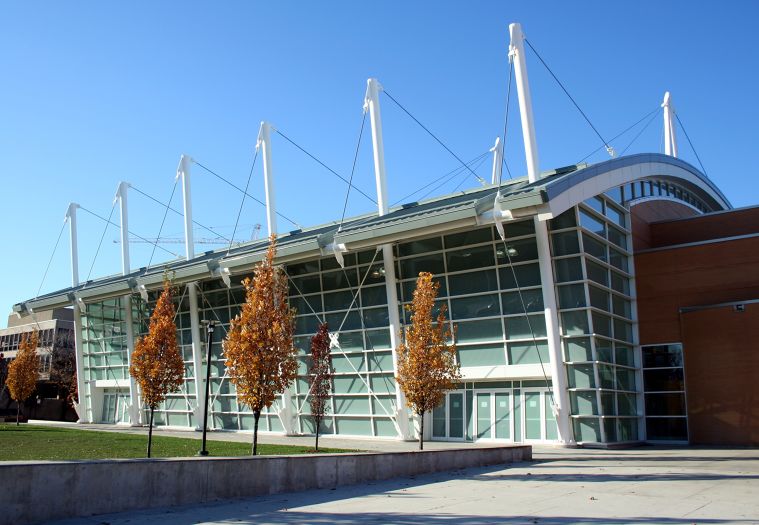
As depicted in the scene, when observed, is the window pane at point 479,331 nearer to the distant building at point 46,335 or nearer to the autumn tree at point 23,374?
the autumn tree at point 23,374

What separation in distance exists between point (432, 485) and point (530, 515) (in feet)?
15.7

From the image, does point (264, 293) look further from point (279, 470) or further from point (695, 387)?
point (695, 387)

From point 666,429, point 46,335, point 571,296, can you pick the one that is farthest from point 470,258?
point 46,335

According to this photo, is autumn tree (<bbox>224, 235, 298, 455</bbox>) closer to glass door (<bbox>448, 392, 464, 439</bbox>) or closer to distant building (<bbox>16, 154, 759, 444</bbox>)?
distant building (<bbox>16, 154, 759, 444</bbox>)

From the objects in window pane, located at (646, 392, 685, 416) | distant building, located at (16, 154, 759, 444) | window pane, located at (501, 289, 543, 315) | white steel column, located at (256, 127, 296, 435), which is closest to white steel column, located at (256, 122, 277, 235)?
white steel column, located at (256, 127, 296, 435)

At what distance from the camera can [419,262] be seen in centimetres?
3030

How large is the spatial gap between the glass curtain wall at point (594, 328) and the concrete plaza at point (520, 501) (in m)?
7.54

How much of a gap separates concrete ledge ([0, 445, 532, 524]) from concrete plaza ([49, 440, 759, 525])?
30 centimetres

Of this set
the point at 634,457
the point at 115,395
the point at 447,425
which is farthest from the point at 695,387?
the point at 115,395

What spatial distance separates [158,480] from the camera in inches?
447

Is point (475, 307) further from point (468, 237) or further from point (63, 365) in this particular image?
point (63, 365)

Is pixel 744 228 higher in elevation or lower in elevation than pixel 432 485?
higher

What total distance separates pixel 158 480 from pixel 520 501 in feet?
19.6

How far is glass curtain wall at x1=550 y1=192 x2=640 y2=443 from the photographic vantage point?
26547mm
